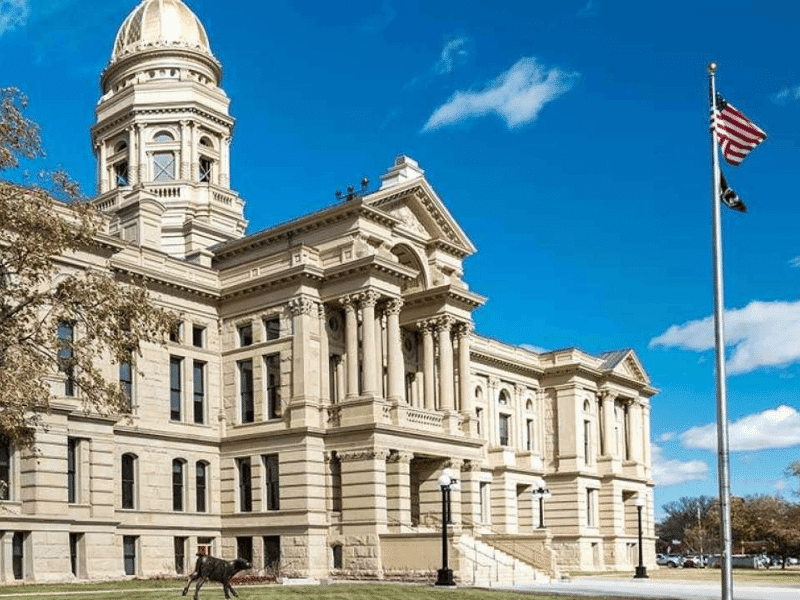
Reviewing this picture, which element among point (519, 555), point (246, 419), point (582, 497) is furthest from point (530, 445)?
point (246, 419)

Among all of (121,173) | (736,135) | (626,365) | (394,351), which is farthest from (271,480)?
(626,365)

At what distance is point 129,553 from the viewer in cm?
5384

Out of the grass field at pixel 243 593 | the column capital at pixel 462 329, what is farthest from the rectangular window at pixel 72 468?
the column capital at pixel 462 329

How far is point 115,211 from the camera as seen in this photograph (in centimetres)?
7119

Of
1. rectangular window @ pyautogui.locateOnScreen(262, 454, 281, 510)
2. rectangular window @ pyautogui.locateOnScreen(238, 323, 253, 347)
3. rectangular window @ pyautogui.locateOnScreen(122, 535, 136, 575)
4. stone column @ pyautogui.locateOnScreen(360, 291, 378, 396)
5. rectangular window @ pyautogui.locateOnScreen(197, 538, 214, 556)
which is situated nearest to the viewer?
rectangular window @ pyautogui.locateOnScreen(122, 535, 136, 575)

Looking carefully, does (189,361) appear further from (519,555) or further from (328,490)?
(519,555)

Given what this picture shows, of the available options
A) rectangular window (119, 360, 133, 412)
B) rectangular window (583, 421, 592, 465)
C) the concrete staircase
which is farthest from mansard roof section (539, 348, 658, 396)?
rectangular window (119, 360, 133, 412)

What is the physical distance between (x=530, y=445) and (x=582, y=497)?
528 centimetres

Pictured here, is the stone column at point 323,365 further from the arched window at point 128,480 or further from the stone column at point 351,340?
the arched window at point 128,480

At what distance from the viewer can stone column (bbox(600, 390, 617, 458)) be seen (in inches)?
3423

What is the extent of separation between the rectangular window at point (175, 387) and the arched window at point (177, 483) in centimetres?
227

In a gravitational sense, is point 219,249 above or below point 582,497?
above

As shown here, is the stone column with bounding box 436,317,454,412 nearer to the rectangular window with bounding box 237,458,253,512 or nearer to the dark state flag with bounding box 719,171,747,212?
the rectangular window with bounding box 237,458,253,512

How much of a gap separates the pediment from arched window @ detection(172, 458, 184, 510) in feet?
54.9
